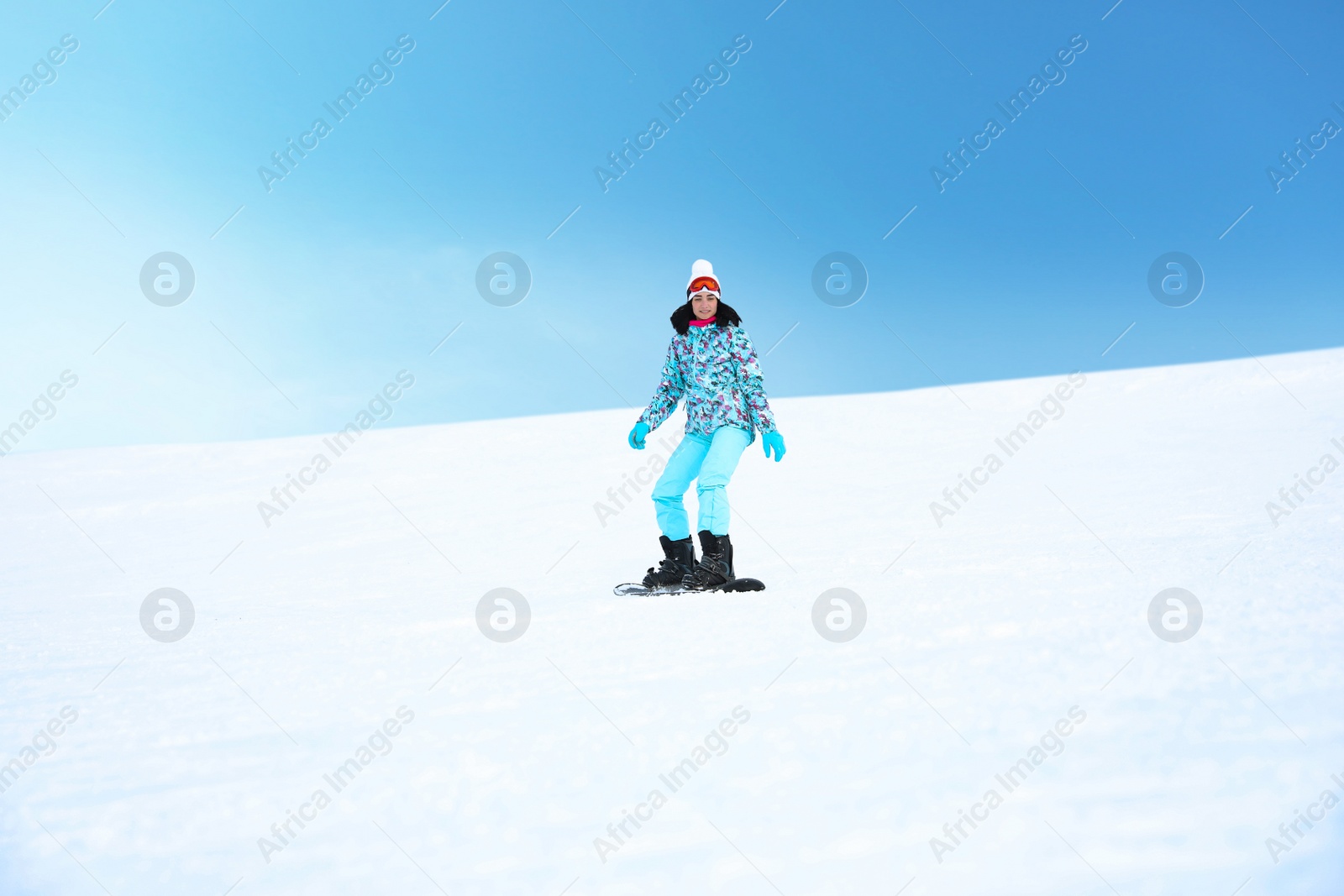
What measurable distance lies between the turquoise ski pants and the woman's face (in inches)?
25.8

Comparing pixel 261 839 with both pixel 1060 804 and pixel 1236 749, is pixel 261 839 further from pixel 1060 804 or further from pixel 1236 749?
pixel 1236 749

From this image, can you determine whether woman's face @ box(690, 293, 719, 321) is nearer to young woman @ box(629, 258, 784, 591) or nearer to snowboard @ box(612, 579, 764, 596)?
young woman @ box(629, 258, 784, 591)

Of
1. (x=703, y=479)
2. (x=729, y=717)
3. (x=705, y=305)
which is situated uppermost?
(x=705, y=305)

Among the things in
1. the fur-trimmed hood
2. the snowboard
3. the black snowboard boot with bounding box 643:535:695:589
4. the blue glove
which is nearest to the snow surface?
the snowboard

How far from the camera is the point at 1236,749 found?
70.3 inches

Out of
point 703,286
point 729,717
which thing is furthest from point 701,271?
point 729,717

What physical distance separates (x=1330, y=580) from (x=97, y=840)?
163 inches

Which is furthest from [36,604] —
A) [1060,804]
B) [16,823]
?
[1060,804]

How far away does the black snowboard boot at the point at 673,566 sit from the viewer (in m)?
4.43

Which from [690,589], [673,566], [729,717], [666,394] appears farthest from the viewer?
[666,394]

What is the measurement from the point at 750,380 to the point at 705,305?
0.50 meters

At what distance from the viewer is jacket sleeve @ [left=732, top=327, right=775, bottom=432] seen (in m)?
4.60

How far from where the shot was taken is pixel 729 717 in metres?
2.12

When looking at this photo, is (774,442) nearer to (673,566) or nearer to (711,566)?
(711,566)
